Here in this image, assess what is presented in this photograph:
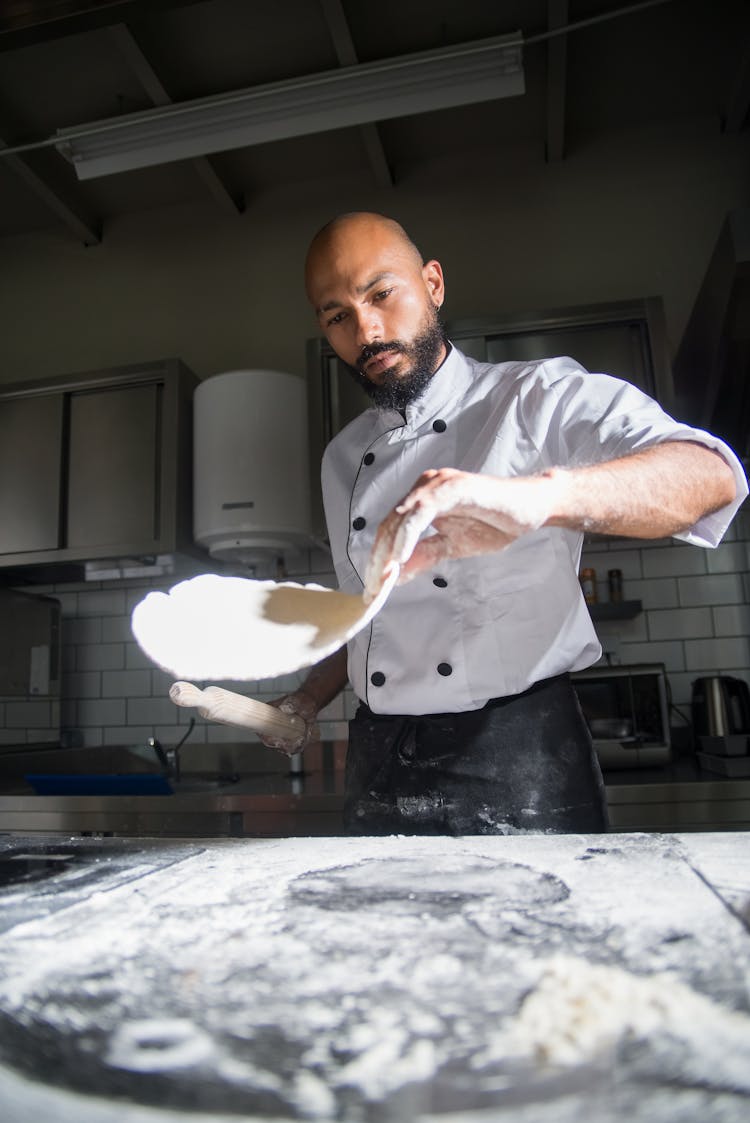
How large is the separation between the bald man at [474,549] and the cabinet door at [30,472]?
5.19 ft

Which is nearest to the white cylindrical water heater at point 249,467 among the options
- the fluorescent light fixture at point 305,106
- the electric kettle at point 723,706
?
the fluorescent light fixture at point 305,106

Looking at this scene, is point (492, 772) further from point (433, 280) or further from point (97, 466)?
point (97, 466)

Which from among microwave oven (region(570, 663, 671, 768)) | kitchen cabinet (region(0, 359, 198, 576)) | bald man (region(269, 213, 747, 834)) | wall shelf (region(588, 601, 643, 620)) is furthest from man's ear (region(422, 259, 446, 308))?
kitchen cabinet (region(0, 359, 198, 576))

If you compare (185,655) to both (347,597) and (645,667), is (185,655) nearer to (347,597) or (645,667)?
(347,597)

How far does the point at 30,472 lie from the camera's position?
290cm

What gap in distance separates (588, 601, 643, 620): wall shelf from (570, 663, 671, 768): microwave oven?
25 centimetres

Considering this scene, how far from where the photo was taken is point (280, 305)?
10.4 feet

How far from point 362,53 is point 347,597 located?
218cm

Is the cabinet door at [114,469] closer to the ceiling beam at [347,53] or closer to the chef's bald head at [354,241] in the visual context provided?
the ceiling beam at [347,53]

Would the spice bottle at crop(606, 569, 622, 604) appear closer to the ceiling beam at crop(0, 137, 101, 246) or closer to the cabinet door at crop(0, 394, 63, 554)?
the cabinet door at crop(0, 394, 63, 554)

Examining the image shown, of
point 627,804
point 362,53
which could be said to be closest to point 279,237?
point 362,53

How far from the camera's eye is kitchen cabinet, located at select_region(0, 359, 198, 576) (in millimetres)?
2742

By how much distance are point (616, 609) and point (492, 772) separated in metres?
1.39

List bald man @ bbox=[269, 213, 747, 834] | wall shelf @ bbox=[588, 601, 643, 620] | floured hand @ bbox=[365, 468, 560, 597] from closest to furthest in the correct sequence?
floured hand @ bbox=[365, 468, 560, 597] < bald man @ bbox=[269, 213, 747, 834] < wall shelf @ bbox=[588, 601, 643, 620]
